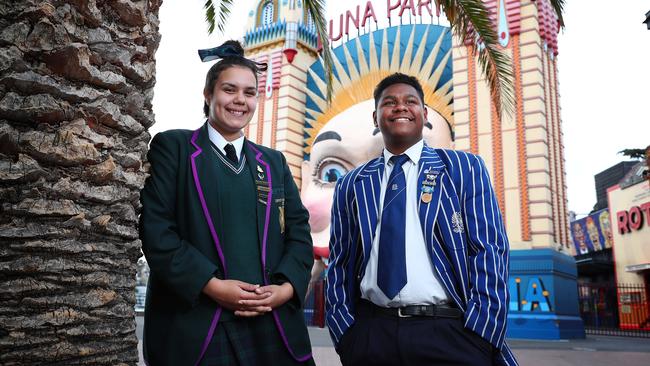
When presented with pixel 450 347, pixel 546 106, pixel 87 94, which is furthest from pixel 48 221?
pixel 546 106

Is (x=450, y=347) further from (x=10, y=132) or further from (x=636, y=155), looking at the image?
(x=636, y=155)

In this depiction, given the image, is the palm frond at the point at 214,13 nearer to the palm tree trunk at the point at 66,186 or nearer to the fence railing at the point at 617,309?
the palm tree trunk at the point at 66,186

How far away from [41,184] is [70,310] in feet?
1.33

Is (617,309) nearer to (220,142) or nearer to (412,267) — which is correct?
(412,267)

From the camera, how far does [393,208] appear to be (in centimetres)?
212

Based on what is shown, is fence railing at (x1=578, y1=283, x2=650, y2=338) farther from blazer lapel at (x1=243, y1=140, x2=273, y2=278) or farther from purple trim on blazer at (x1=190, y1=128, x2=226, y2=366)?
purple trim on blazer at (x1=190, y1=128, x2=226, y2=366)

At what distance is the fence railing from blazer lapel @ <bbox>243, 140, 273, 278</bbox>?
13323 mm

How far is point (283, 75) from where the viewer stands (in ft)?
39.2

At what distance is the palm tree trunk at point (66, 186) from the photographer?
63.3 inches

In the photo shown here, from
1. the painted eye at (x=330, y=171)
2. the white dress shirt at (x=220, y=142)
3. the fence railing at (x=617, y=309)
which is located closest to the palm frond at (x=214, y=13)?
the white dress shirt at (x=220, y=142)

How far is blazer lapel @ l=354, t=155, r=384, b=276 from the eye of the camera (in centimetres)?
216

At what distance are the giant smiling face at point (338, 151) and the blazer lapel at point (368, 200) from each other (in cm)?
720

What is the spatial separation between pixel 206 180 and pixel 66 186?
53 centimetres

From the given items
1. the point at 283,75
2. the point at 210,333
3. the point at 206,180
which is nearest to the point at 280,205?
the point at 206,180
